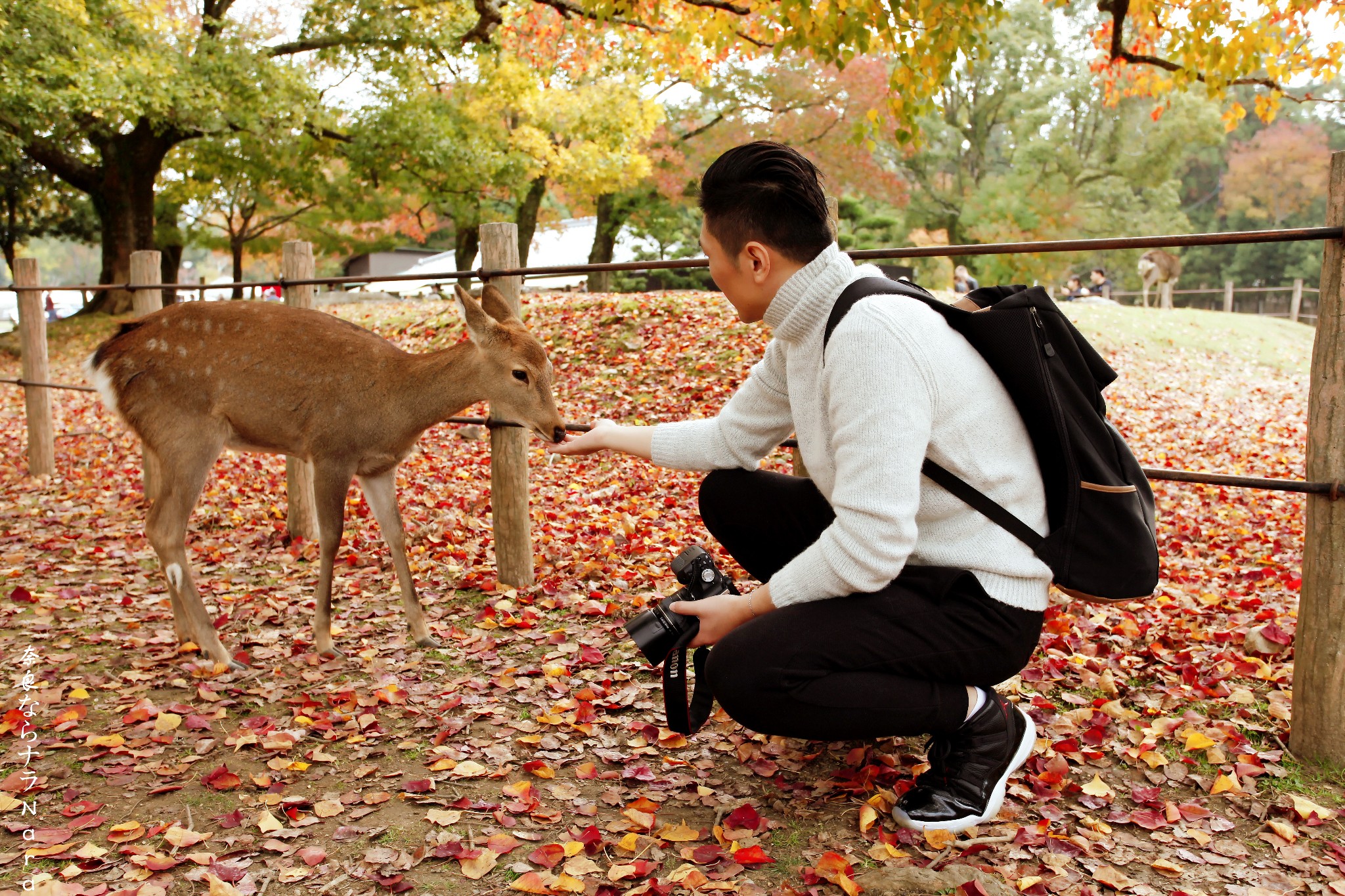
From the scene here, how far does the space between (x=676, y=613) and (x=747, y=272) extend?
930mm

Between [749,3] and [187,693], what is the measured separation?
7704 millimetres

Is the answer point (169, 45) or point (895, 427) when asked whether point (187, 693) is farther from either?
point (169, 45)

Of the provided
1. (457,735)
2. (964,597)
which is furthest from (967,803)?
(457,735)

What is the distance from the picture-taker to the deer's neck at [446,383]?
3.97m

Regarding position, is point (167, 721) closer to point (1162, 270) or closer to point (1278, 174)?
point (1162, 270)

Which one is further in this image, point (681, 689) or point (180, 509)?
point (180, 509)

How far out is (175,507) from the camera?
3.97 meters

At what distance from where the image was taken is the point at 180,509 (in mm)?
3977

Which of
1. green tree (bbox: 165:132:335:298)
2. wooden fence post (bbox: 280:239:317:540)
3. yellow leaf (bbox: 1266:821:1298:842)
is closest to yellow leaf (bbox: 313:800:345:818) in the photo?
yellow leaf (bbox: 1266:821:1298:842)

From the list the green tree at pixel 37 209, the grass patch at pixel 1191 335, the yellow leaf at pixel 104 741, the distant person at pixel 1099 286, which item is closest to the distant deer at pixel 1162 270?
the distant person at pixel 1099 286

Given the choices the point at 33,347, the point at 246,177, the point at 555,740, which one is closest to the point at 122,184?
the point at 246,177

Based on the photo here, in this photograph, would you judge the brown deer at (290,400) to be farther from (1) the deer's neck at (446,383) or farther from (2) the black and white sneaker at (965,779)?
(2) the black and white sneaker at (965,779)

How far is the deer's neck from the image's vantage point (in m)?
3.97

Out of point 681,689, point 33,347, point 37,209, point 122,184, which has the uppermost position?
point 37,209
